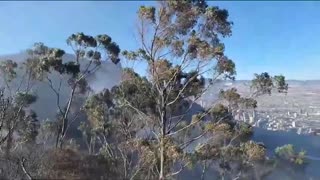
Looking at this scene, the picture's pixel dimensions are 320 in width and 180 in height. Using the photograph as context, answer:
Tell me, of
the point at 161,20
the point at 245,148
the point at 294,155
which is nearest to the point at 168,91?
the point at 161,20

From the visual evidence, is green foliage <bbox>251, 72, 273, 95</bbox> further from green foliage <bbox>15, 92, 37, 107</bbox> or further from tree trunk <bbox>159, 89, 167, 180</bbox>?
green foliage <bbox>15, 92, 37, 107</bbox>

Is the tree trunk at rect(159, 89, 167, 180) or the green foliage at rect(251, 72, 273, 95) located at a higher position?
the green foliage at rect(251, 72, 273, 95)

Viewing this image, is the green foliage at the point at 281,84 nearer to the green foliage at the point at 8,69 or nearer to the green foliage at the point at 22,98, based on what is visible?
the green foliage at the point at 22,98

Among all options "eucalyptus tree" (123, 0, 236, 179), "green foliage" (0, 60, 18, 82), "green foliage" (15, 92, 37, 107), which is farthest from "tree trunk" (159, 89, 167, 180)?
"green foliage" (0, 60, 18, 82)

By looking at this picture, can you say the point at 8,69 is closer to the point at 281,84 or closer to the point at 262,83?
the point at 262,83

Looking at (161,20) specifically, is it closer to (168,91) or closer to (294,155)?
(168,91)

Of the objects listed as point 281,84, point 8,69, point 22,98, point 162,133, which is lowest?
point 162,133

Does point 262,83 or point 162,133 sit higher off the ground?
point 262,83

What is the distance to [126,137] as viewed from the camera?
1948cm

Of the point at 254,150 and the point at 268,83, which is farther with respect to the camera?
the point at 254,150

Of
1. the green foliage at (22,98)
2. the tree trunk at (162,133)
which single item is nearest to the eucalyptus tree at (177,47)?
the tree trunk at (162,133)

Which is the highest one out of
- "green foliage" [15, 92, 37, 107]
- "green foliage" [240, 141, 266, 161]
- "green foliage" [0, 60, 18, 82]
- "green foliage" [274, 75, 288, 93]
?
"green foliage" [0, 60, 18, 82]

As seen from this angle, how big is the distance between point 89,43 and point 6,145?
243 inches

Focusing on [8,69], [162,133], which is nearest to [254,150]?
[162,133]
